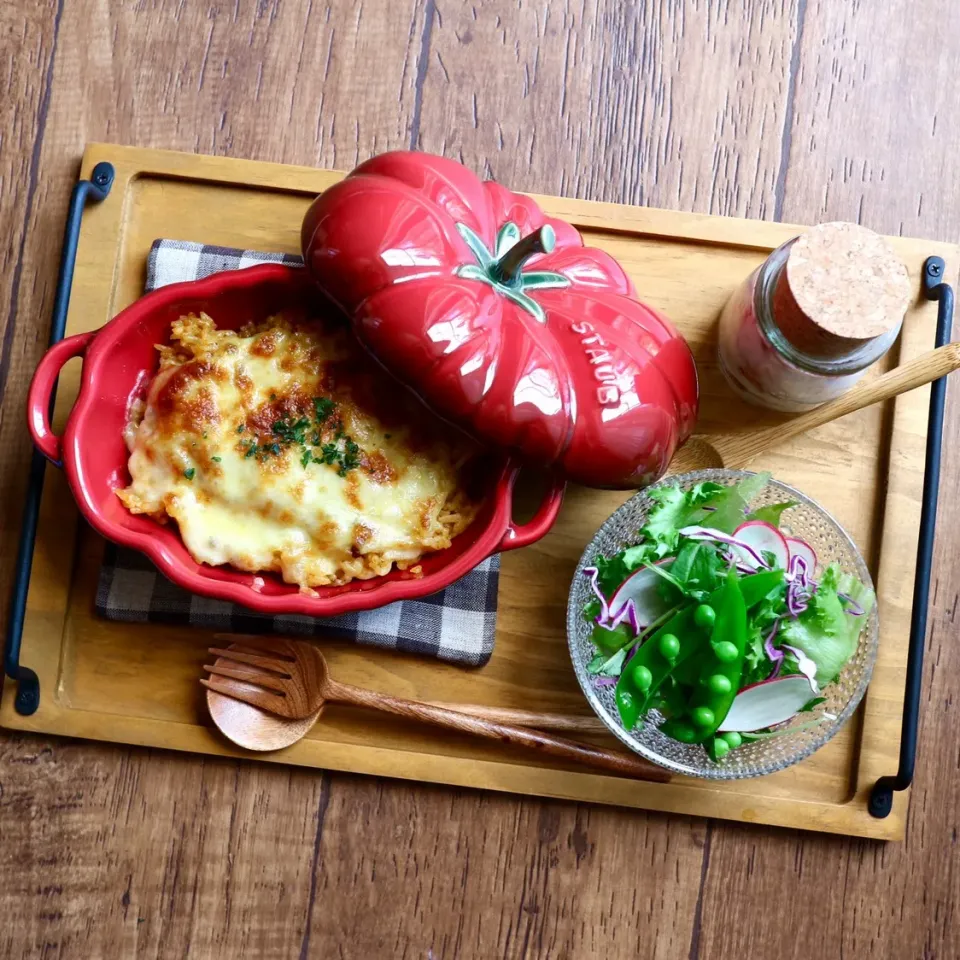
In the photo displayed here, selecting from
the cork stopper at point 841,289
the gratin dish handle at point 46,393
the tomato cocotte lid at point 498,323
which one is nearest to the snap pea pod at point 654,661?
the tomato cocotte lid at point 498,323

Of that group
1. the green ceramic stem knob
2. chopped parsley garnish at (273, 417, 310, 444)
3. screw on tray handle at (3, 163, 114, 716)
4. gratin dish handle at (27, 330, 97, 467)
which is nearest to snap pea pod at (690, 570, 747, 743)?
the green ceramic stem knob

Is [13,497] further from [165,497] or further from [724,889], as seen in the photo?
[724,889]

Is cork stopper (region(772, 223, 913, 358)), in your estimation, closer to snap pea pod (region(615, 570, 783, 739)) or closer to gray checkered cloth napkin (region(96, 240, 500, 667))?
snap pea pod (region(615, 570, 783, 739))

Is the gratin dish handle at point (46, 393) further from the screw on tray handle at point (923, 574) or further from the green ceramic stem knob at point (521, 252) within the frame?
the screw on tray handle at point (923, 574)

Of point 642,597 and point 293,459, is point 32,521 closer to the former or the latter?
point 293,459

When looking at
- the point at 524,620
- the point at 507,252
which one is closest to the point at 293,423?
the point at 507,252

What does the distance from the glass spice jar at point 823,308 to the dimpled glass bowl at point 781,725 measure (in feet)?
0.60

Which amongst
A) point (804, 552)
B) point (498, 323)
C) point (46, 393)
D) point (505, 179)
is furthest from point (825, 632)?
point (46, 393)

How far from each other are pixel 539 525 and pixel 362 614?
1.19ft

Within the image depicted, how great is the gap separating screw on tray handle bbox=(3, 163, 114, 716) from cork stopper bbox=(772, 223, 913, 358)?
1.13 metres

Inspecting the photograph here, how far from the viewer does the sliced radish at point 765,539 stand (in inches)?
56.2

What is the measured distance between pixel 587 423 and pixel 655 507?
248mm

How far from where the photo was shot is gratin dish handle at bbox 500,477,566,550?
133 cm

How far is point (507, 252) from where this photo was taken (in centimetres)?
125
